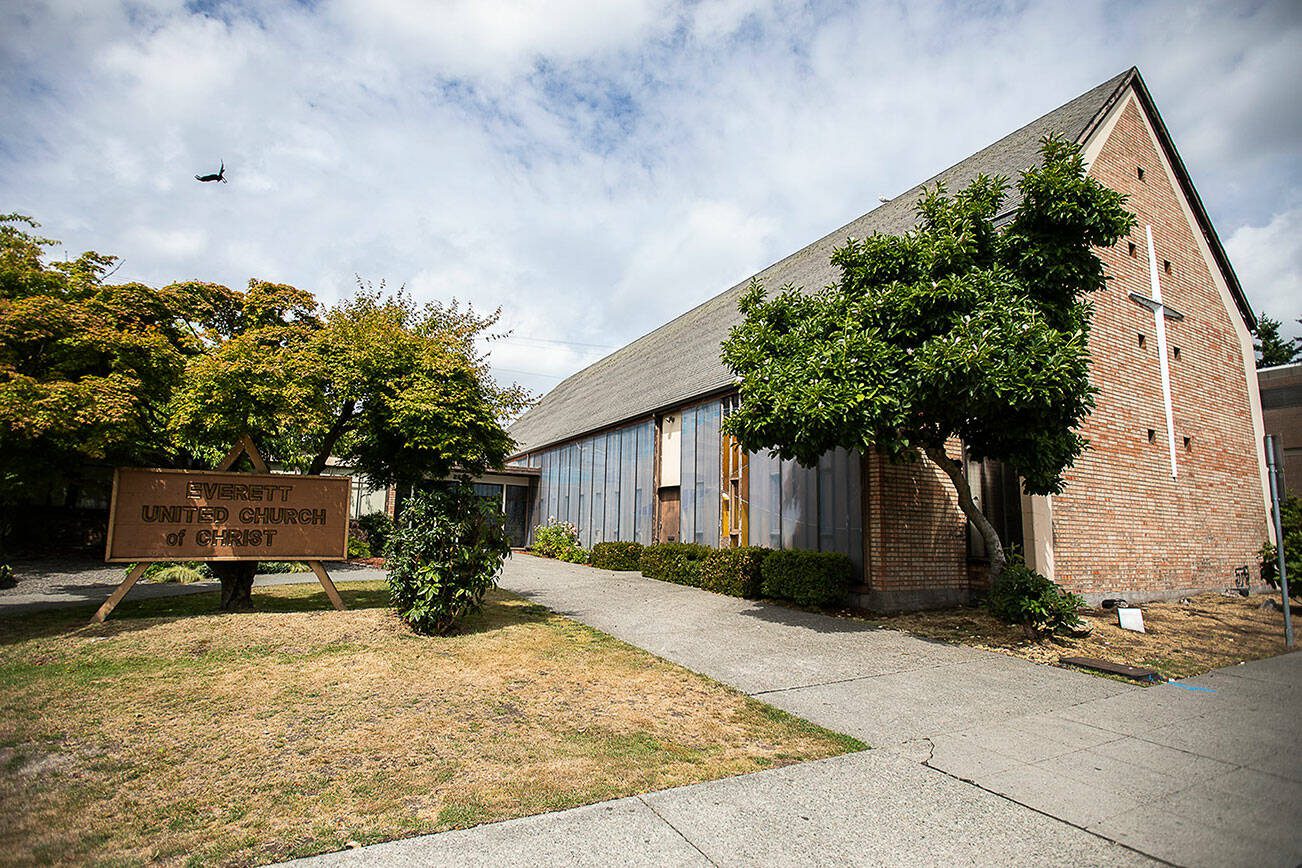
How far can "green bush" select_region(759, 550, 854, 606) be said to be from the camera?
37.2 ft

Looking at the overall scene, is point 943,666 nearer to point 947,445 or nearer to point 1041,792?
point 1041,792

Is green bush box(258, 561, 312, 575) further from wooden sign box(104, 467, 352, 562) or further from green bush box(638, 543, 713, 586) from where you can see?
green bush box(638, 543, 713, 586)

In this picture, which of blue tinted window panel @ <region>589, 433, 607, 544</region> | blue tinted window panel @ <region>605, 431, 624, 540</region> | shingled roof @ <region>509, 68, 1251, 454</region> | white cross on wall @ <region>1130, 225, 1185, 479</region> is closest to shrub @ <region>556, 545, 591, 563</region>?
blue tinted window panel @ <region>589, 433, 607, 544</region>

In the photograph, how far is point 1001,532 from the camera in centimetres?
1265

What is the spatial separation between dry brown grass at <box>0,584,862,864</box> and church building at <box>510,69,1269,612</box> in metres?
6.00

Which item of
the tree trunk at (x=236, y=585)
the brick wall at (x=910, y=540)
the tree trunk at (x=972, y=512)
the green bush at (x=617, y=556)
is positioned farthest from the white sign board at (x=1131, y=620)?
the tree trunk at (x=236, y=585)

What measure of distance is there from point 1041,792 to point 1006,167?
13834mm

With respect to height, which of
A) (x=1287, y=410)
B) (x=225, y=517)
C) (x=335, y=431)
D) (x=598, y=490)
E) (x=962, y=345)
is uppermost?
(x=1287, y=410)

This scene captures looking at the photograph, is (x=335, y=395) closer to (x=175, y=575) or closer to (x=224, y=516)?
(x=224, y=516)

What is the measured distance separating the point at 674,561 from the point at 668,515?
2.75 metres

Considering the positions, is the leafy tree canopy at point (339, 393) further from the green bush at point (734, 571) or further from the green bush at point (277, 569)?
the green bush at point (277, 569)

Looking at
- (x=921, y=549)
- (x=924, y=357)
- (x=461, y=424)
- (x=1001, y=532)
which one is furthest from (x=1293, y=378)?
(x=461, y=424)

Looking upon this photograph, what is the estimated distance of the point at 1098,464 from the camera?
12.6 meters

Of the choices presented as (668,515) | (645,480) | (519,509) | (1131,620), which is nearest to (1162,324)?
(1131,620)
